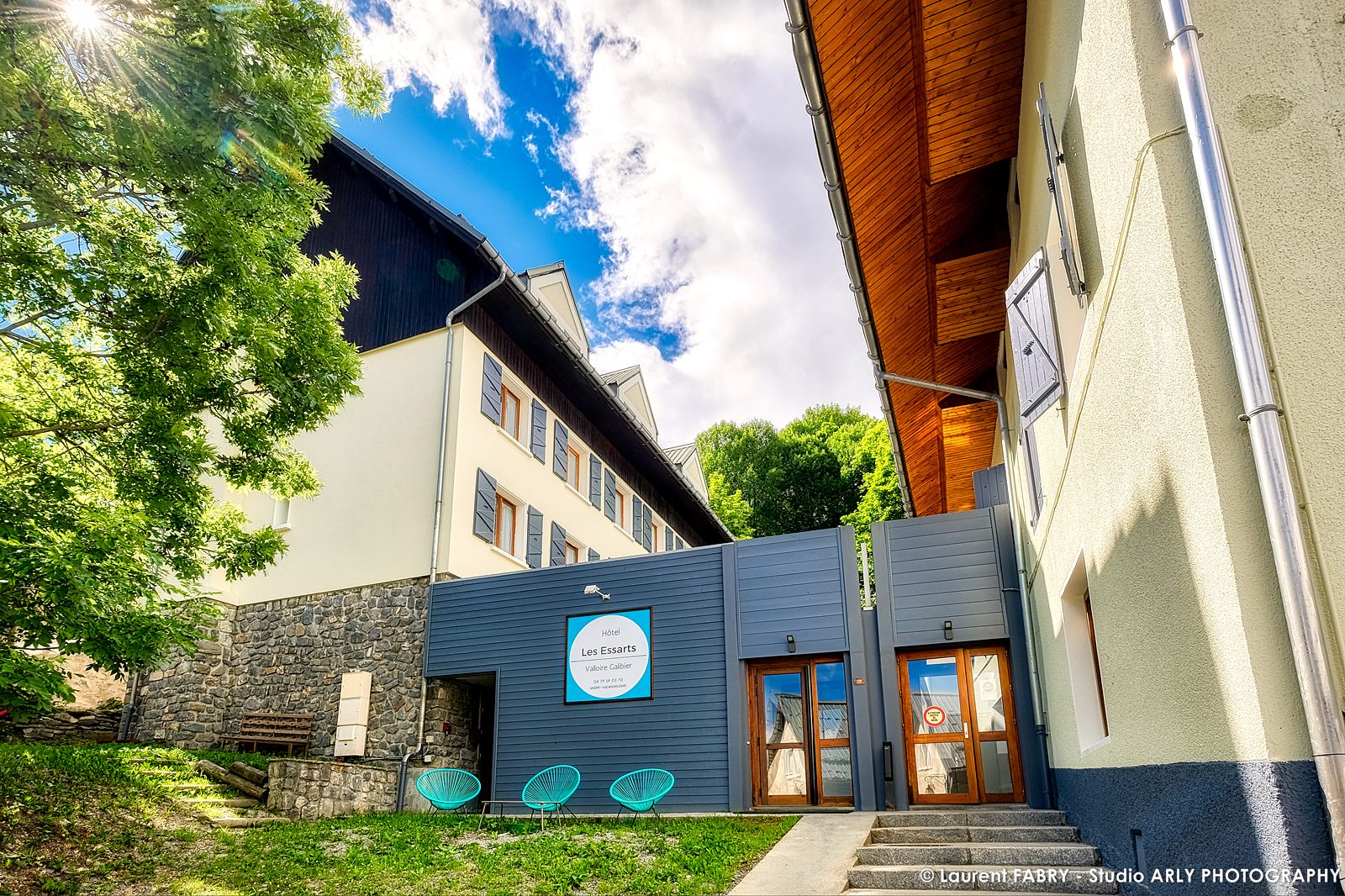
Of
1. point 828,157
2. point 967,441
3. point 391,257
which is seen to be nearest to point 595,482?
point 391,257

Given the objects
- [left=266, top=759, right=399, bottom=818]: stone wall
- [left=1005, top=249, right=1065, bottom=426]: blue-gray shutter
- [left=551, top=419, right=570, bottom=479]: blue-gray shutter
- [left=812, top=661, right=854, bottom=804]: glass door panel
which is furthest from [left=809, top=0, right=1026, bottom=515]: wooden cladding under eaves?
[left=266, top=759, right=399, bottom=818]: stone wall

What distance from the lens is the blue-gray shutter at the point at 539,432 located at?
16359 mm

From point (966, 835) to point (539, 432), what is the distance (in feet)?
35.5

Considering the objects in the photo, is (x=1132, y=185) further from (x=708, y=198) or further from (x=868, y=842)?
(x=708, y=198)

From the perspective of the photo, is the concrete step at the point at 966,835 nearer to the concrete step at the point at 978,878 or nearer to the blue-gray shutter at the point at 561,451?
the concrete step at the point at 978,878

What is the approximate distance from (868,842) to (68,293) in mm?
7789

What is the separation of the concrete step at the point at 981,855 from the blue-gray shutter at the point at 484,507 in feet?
29.0

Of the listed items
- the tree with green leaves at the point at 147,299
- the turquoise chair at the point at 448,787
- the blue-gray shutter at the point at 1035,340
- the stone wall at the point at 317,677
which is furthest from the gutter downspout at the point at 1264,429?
the stone wall at the point at 317,677

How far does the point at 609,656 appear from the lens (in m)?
12.4

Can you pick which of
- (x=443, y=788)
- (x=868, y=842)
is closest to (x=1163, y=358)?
(x=868, y=842)

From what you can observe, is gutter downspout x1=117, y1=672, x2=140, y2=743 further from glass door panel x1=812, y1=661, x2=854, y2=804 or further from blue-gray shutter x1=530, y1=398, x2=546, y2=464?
glass door panel x1=812, y1=661, x2=854, y2=804

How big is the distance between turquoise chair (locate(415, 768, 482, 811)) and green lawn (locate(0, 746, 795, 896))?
1.28ft

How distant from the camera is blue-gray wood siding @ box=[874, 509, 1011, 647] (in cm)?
1077

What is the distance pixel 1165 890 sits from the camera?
4109 mm
